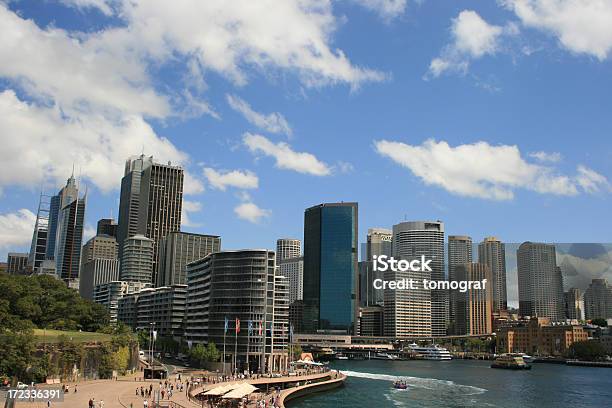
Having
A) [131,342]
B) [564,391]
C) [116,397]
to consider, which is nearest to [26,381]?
[116,397]

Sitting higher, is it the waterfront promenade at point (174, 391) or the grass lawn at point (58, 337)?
the grass lawn at point (58, 337)

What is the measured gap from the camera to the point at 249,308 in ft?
563

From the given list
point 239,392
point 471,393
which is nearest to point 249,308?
point 471,393

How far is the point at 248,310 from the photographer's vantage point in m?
172

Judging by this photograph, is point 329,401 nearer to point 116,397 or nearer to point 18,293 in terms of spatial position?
point 116,397

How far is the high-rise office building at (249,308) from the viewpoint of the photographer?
169000 millimetres

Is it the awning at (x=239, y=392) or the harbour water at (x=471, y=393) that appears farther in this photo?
the harbour water at (x=471, y=393)

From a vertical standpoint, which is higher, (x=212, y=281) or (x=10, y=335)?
(x=212, y=281)

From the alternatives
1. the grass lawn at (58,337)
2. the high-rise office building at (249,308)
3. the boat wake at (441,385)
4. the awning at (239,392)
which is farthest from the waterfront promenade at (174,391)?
the high-rise office building at (249,308)

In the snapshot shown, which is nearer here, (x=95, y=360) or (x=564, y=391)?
(x=95, y=360)

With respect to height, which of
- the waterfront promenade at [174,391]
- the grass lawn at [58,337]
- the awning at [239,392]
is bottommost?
the waterfront promenade at [174,391]

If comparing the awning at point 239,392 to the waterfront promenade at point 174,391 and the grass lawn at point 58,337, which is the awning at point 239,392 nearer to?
the waterfront promenade at point 174,391

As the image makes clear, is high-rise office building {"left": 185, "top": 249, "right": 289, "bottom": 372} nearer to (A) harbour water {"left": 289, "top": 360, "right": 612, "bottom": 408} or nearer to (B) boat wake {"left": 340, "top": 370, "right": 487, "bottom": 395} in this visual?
(A) harbour water {"left": 289, "top": 360, "right": 612, "bottom": 408}

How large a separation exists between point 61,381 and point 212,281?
8272 cm
